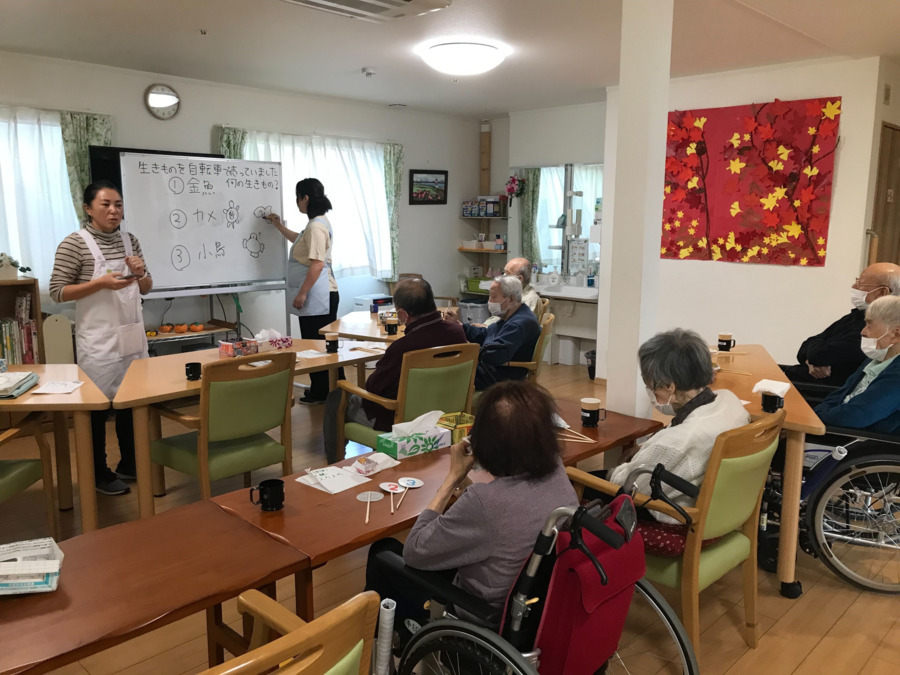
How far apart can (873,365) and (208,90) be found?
5035 millimetres

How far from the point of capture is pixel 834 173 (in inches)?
183

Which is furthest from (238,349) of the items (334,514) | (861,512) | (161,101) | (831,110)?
(831,110)

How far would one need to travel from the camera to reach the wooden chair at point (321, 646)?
987 millimetres

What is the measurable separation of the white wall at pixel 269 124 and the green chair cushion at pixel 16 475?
2679mm

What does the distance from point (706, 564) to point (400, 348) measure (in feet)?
5.20

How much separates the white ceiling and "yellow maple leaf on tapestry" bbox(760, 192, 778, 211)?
2.99 ft

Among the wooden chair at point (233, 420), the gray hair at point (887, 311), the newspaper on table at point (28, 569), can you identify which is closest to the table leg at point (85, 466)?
the wooden chair at point (233, 420)

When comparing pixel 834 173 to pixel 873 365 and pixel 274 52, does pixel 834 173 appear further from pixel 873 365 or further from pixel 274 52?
pixel 274 52

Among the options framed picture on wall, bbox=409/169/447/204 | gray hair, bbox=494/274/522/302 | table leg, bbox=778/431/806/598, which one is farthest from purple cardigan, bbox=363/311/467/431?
framed picture on wall, bbox=409/169/447/204

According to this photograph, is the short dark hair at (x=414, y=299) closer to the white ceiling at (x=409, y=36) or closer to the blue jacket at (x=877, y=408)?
the white ceiling at (x=409, y=36)

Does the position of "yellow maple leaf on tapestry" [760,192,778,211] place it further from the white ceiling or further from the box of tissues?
the box of tissues

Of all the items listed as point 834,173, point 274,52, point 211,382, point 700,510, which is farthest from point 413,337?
point 834,173

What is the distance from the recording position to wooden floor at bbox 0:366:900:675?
88.3 inches

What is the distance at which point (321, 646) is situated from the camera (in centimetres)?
107
